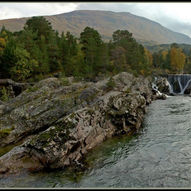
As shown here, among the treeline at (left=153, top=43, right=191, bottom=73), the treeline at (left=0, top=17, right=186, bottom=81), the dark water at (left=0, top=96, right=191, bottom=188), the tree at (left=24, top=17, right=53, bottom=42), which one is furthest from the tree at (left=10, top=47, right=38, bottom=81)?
the treeline at (left=153, top=43, right=191, bottom=73)

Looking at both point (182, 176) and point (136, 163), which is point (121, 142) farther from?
point (182, 176)

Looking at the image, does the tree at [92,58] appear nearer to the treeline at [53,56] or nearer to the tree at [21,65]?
the treeline at [53,56]

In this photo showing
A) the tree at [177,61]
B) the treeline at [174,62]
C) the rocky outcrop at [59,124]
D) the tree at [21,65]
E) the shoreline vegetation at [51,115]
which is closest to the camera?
the rocky outcrop at [59,124]

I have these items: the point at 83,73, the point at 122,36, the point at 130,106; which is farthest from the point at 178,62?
the point at 130,106

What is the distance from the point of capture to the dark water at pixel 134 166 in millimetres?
14234

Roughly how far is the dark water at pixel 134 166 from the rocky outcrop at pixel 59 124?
1.29 m

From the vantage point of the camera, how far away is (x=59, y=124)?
18719 mm

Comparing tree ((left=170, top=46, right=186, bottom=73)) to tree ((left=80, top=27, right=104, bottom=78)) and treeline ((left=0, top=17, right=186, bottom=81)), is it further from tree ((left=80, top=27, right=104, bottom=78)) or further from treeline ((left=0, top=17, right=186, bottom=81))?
tree ((left=80, top=27, right=104, bottom=78))

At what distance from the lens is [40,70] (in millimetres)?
54938

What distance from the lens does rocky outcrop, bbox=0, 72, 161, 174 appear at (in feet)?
54.1

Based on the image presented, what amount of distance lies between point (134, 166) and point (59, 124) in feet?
26.2

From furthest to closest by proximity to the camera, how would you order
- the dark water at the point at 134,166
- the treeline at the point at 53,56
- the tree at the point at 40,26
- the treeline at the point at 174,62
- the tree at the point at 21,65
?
the treeline at the point at 174,62, the tree at the point at 40,26, the treeline at the point at 53,56, the tree at the point at 21,65, the dark water at the point at 134,166

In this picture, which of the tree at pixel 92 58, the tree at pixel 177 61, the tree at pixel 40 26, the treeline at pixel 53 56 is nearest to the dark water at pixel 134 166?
the treeline at pixel 53 56

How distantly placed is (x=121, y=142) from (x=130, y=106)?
6.73m
